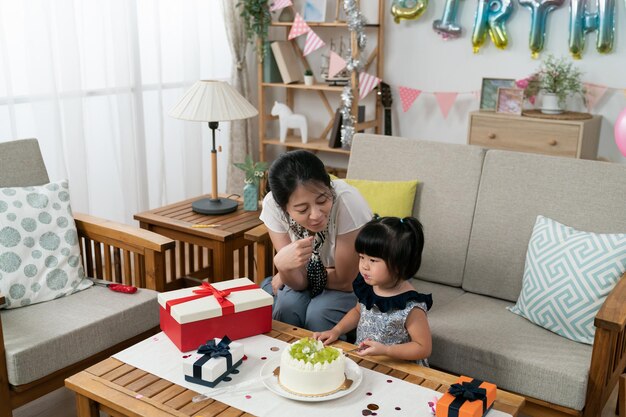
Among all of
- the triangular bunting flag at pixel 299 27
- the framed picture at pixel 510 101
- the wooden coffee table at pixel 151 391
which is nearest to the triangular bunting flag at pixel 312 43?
the triangular bunting flag at pixel 299 27

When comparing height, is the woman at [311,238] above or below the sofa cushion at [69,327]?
above

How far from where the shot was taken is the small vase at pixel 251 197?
3001 millimetres

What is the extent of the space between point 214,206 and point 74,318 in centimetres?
98

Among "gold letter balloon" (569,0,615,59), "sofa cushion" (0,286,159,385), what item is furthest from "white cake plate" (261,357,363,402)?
"gold letter balloon" (569,0,615,59)

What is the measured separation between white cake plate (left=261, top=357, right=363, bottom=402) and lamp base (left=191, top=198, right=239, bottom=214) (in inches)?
51.5

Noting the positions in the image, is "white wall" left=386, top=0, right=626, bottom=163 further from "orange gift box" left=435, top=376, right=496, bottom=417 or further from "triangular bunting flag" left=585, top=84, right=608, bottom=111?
"orange gift box" left=435, top=376, right=496, bottom=417

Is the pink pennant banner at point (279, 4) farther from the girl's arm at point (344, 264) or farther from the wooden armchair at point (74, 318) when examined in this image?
the girl's arm at point (344, 264)

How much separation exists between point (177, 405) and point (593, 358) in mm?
1134

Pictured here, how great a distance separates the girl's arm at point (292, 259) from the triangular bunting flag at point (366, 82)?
217 centimetres

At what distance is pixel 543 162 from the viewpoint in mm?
2439

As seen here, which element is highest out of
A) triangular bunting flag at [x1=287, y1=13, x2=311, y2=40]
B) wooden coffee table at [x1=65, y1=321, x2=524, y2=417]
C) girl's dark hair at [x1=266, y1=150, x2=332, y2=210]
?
triangular bunting flag at [x1=287, y1=13, x2=311, y2=40]

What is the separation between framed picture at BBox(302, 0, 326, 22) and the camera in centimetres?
446

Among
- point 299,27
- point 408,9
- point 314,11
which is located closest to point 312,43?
point 299,27

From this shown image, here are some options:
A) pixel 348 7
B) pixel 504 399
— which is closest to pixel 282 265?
pixel 504 399
